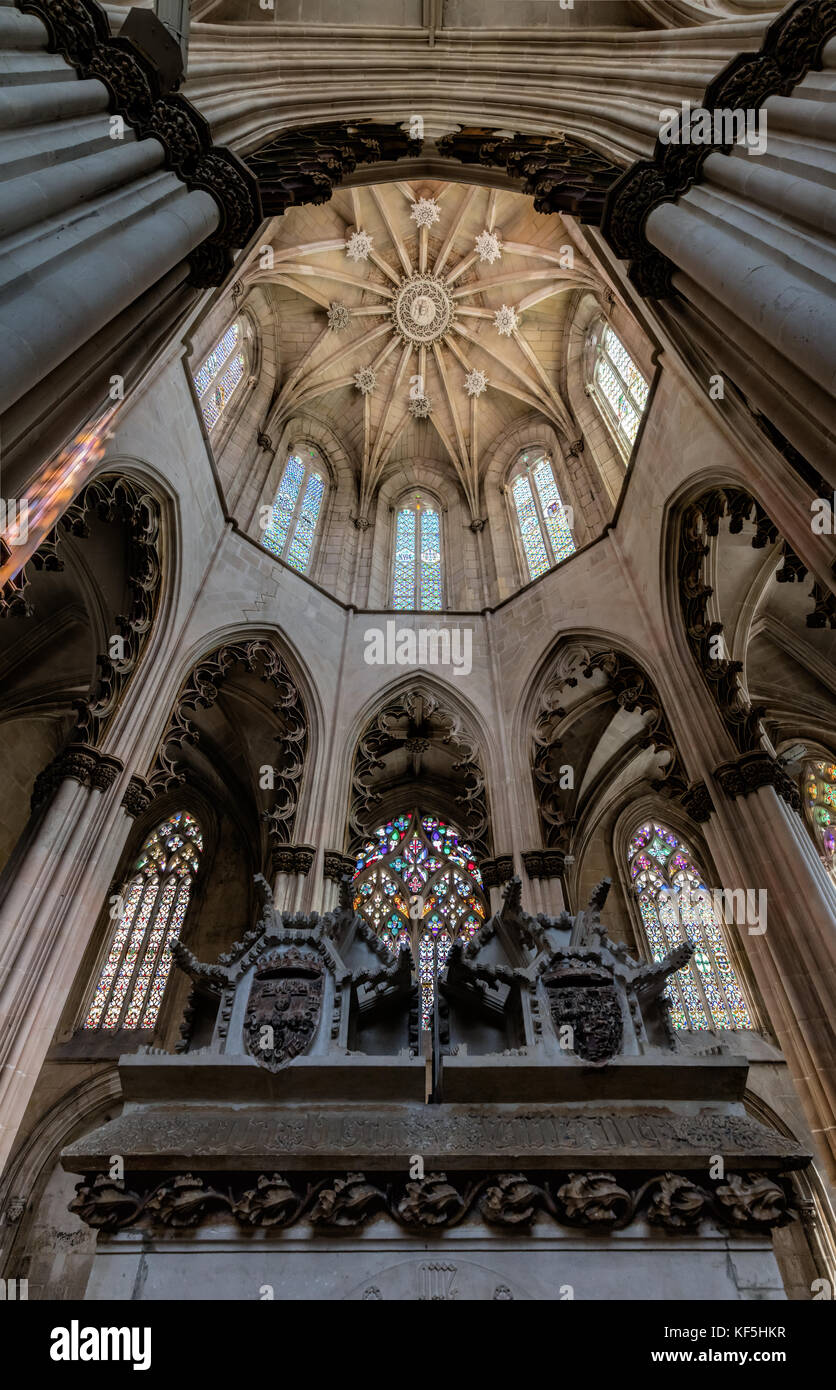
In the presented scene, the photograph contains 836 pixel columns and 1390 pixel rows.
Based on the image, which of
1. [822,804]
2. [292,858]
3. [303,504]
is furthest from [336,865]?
[822,804]

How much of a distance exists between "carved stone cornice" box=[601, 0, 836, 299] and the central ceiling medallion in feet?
32.8

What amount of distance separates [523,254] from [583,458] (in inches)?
185

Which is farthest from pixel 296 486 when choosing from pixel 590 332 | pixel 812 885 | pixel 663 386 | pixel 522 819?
pixel 812 885

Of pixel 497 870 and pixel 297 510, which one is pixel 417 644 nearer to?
pixel 297 510

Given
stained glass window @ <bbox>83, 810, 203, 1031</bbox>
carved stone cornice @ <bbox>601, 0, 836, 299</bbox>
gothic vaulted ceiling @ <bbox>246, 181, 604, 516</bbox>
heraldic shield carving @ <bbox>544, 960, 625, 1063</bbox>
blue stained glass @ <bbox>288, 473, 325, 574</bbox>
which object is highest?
gothic vaulted ceiling @ <bbox>246, 181, 604, 516</bbox>

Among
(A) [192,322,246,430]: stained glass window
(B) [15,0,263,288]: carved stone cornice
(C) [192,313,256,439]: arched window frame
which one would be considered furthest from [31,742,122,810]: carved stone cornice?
(A) [192,322,246,430]: stained glass window

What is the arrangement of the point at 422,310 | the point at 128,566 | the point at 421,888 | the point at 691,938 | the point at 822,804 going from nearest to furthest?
1. the point at 128,566
2. the point at 691,938
3. the point at 822,804
4. the point at 421,888
5. the point at 422,310

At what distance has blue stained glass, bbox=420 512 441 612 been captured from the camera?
13133 mm

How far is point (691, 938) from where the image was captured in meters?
11.8

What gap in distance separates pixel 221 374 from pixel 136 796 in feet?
27.7

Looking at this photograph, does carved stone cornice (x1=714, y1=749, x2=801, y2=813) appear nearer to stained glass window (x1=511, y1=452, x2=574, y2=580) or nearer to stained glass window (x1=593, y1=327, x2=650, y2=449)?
stained glass window (x1=511, y1=452, x2=574, y2=580)

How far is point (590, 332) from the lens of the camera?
45.3ft
